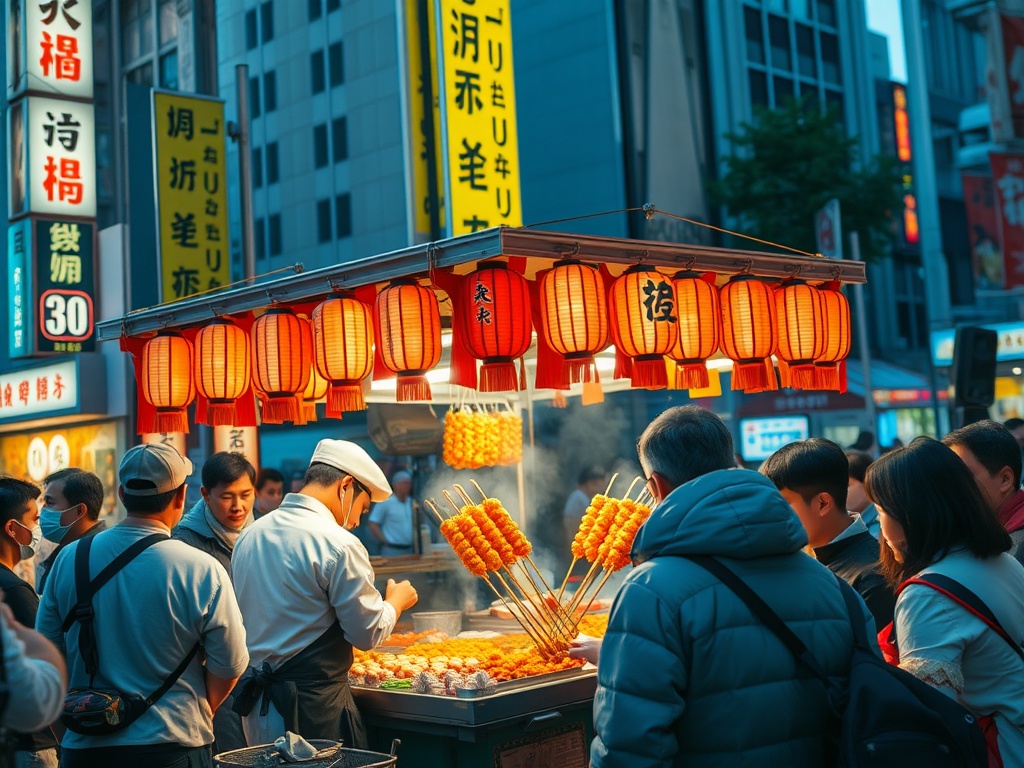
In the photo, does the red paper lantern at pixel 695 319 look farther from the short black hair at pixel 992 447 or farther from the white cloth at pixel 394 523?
the white cloth at pixel 394 523

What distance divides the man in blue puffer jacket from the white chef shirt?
2.36 m

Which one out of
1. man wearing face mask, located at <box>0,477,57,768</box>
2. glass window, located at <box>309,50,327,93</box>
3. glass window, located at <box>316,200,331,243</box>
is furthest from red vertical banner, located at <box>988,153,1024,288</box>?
glass window, located at <box>309,50,327,93</box>

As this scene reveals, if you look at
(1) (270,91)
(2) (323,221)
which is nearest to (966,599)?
(2) (323,221)

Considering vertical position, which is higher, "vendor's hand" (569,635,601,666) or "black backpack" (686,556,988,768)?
"black backpack" (686,556,988,768)

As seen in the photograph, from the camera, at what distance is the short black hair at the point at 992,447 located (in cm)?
427

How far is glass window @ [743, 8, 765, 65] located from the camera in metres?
29.5

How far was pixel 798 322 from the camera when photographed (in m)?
6.83

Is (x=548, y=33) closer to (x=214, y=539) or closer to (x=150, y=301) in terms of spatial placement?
(x=150, y=301)

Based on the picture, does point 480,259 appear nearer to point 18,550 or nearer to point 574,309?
point 574,309

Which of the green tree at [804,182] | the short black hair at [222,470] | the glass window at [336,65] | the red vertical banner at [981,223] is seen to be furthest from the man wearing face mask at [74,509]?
the glass window at [336,65]

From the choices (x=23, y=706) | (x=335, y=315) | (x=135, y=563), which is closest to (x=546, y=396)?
(x=335, y=315)

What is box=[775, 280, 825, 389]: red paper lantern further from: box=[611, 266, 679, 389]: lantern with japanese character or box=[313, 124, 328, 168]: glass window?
box=[313, 124, 328, 168]: glass window

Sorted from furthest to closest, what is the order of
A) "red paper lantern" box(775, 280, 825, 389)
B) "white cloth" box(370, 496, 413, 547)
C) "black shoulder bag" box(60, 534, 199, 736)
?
"white cloth" box(370, 496, 413, 547) < "red paper lantern" box(775, 280, 825, 389) < "black shoulder bag" box(60, 534, 199, 736)

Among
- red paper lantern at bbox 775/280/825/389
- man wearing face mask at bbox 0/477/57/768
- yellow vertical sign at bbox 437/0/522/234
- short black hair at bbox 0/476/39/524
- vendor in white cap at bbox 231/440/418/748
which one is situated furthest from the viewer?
yellow vertical sign at bbox 437/0/522/234
